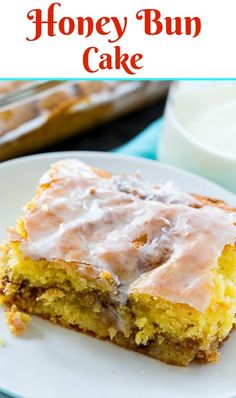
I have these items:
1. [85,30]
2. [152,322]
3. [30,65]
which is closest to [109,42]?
[85,30]

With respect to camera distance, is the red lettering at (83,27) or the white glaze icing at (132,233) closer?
the white glaze icing at (132,233)

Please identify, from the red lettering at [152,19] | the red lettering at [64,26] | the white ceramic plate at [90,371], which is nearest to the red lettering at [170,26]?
the red lettering at [152,19]

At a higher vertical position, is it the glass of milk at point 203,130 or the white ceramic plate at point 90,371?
the glass of milk at point 203,130

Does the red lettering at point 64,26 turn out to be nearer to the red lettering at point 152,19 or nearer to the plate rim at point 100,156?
the red lettering at point 152,19

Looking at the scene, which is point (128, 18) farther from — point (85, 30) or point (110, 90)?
point (110, 90)

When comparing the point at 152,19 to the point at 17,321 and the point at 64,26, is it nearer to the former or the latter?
the point at 64,26

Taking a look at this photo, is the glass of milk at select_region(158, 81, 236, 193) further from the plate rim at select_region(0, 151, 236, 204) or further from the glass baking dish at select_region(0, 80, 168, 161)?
the glass baking dish at select_region(0, 80, 168, 161)

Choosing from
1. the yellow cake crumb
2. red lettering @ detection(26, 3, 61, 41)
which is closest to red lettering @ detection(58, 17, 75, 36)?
red lettering @ detection(26, 3, 61, 41)
